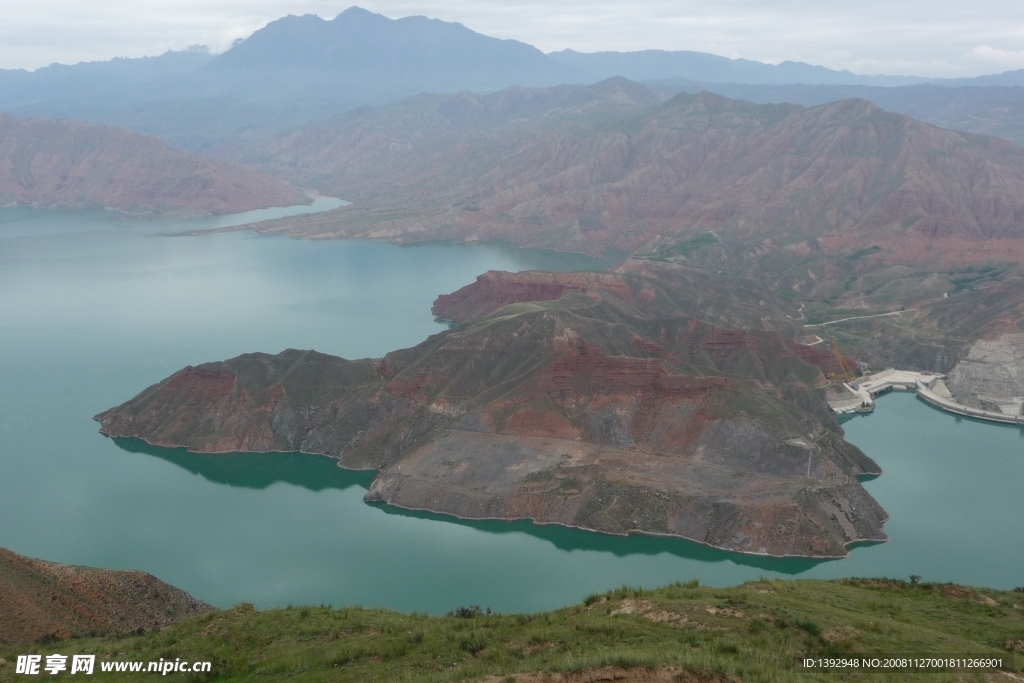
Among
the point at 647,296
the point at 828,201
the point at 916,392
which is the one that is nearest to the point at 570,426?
the point at 916,392

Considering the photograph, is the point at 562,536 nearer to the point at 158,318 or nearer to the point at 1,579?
the point at 1,579

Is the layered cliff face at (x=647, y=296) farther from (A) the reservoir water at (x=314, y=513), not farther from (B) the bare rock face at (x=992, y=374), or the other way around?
(B) the bare rock face at (x=992, y=374)

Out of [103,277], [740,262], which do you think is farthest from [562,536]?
[103,277]

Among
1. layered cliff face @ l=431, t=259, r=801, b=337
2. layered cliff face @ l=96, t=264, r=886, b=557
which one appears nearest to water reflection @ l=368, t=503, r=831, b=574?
layered cliff face @ l=96, t=264, r=886, b=557

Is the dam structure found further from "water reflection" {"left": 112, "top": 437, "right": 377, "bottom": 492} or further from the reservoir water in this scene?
"water reflection" {"left": 112, "top": 437, "right": 377, "bottom": 492}

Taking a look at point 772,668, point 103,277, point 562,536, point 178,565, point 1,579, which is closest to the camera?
point 772,668

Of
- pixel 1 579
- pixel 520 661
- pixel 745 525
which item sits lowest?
pixel 745 525

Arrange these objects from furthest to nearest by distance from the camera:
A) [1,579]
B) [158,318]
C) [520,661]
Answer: [158,318], [1,579], [520,661]
